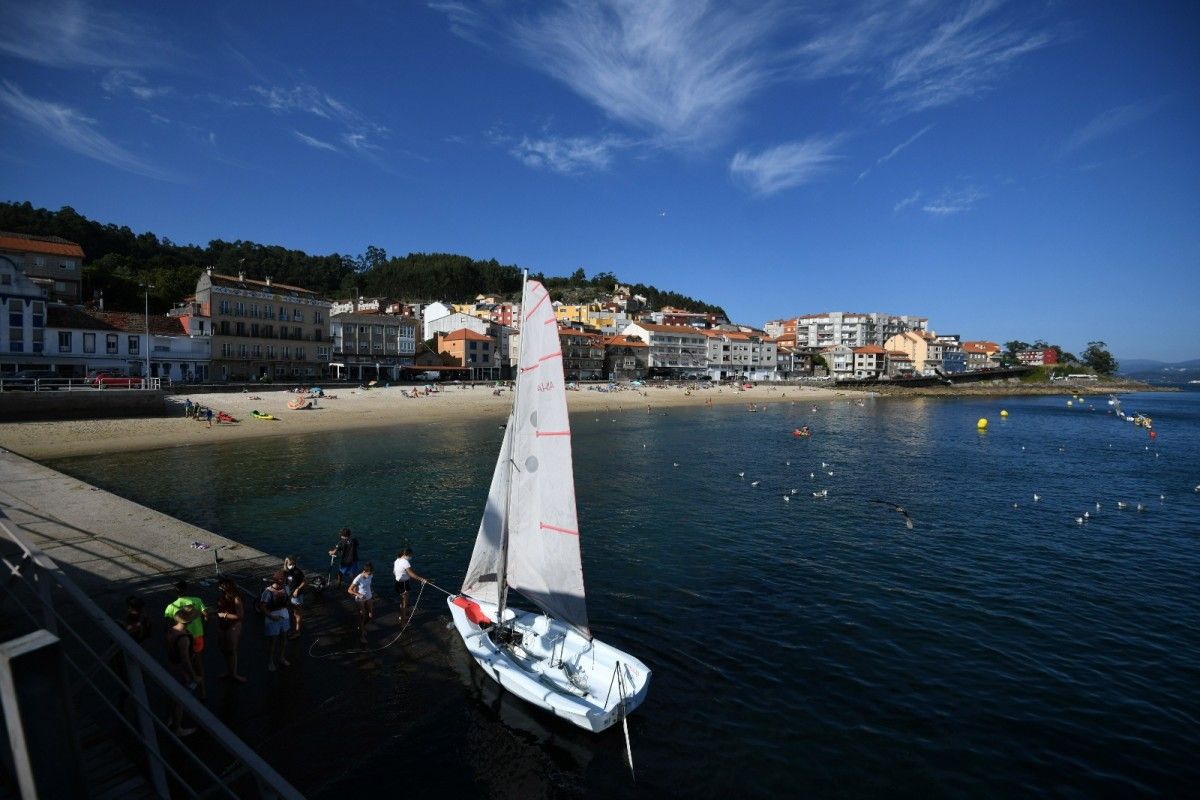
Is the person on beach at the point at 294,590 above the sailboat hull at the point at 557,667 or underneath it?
above

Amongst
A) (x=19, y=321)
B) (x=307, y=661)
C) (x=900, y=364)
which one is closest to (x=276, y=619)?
(x=307, y=661)

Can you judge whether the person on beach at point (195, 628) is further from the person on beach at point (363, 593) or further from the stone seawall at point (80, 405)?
the stone seawall at point (80, 405)

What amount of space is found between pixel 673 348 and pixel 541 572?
13396 centimetres

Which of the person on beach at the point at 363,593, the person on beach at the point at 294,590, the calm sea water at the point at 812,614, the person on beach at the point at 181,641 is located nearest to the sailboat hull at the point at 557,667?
the calm sea water at the point at 812,614

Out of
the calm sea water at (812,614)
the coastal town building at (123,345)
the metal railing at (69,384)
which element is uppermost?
the coastal town building at (123,345)

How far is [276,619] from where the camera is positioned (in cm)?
1210

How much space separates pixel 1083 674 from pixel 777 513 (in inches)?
571

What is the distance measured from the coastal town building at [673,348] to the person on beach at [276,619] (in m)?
131

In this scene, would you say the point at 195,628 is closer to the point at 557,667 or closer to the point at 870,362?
the point at 557,667

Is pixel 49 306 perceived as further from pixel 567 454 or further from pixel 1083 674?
pixel 1083 674

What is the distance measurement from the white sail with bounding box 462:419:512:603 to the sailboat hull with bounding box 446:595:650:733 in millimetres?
323

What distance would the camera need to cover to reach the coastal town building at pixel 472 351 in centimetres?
10969

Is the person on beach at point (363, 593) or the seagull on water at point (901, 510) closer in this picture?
the person on beach at point (363, 593)

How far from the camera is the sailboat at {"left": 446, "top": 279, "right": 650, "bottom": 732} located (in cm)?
1153
